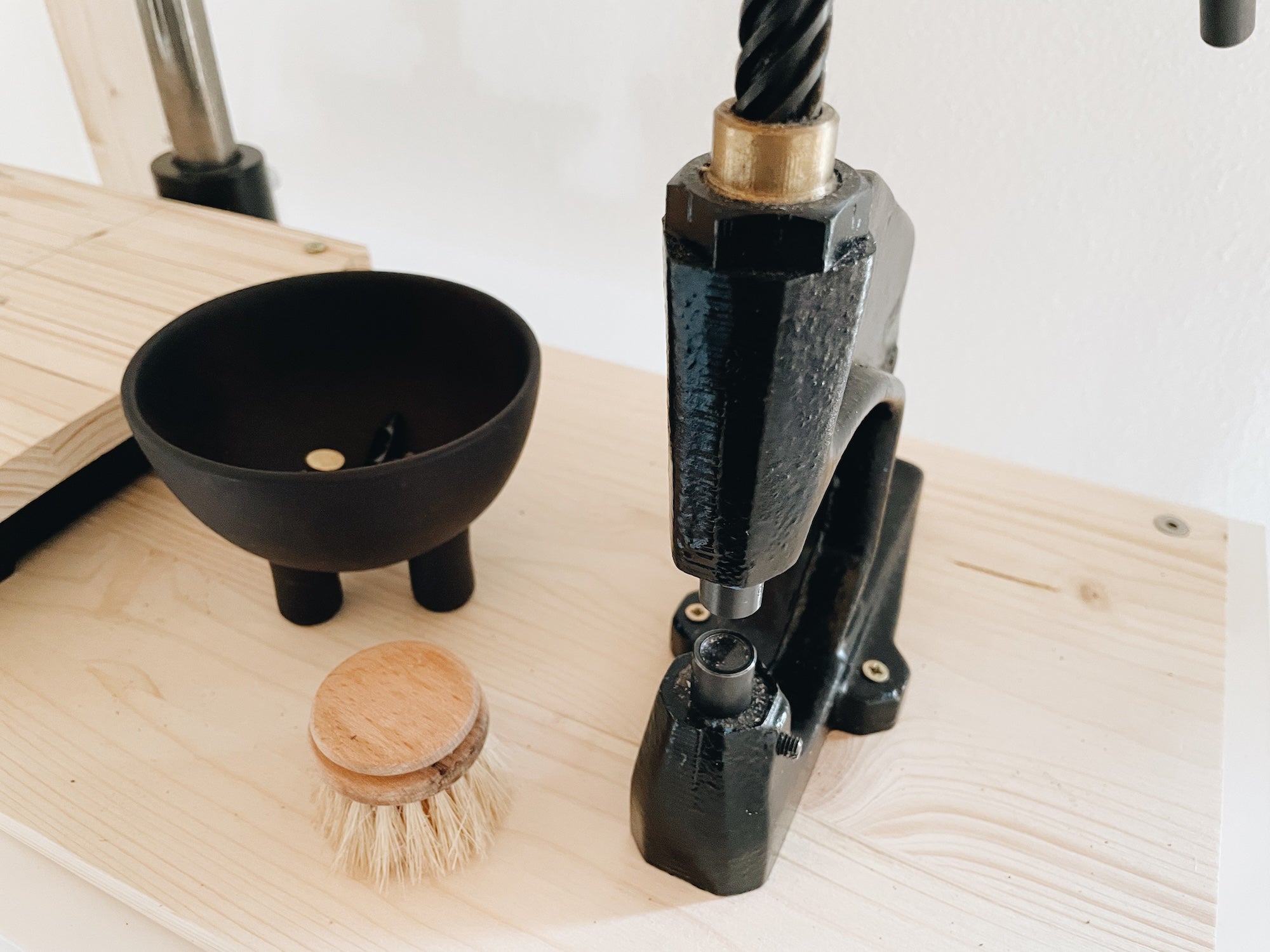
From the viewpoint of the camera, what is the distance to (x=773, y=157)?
226mm

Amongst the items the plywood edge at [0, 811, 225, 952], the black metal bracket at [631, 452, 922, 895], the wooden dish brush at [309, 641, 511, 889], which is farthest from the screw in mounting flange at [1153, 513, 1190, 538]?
the plywood edge at [0, 811, 225, 952]

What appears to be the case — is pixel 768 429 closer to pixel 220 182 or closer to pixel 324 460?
pixel 324 460

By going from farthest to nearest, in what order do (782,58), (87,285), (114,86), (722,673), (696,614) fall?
(114,86) < (87,285) < (696,614) < (722,673) < (782,58)

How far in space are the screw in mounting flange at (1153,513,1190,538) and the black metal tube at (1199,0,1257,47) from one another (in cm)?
30

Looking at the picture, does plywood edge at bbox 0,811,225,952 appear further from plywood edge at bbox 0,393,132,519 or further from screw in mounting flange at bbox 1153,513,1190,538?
screw in mounting flange at bbox 1153,513,1190,538

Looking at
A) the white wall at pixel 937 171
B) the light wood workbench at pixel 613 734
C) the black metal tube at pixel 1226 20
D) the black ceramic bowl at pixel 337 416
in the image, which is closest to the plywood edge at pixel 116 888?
the light wood workbench at pixel 613 734

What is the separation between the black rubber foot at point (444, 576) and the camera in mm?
447

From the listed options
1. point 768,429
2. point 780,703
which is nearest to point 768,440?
point 768,429

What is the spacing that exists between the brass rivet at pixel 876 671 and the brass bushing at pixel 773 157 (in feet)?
0.79

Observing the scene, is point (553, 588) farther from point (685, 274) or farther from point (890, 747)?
point (685, 274)

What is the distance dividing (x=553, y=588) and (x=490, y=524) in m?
0.06

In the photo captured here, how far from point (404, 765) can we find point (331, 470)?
0.12m

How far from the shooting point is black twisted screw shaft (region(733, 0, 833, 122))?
212 mm

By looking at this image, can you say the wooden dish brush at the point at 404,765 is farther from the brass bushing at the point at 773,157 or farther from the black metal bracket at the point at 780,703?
the brass bushing at the point at 773,157
